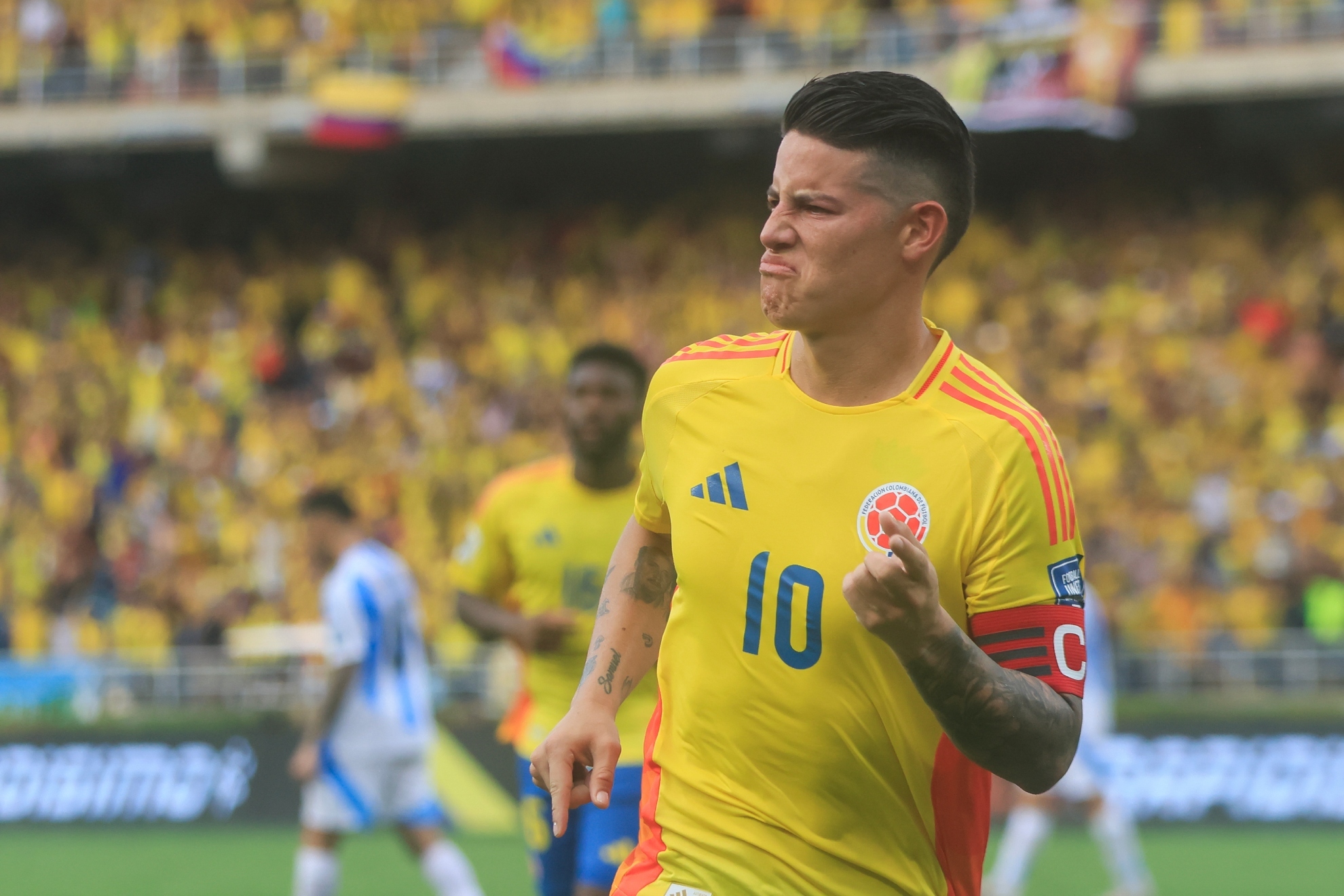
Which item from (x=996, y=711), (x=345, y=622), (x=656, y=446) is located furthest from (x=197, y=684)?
(x=996, y=711)

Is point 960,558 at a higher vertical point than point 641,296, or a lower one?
higher

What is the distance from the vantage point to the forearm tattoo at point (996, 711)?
281 cm

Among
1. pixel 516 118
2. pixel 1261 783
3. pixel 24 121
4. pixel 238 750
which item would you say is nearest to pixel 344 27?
pixel 516 118

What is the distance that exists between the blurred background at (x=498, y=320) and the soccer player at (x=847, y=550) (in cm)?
974

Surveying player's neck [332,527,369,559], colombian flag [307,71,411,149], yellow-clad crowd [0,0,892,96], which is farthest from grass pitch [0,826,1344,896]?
yellow-clad crowd [0,0,892,96]

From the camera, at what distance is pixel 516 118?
870 inches

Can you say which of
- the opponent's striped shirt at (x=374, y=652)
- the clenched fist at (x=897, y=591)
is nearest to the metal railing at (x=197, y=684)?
the opponent's striped shirt at (x=374, y=652)

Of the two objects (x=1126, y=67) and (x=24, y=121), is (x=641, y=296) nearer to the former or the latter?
(x=1126, y=67)

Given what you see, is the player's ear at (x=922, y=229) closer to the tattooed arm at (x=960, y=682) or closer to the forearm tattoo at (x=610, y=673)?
the tattooed arm at (x=960, y=682)

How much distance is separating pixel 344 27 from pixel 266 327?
13.5 feet

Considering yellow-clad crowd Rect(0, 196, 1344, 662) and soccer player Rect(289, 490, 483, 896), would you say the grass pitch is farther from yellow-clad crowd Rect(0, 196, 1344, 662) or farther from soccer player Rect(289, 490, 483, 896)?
soccer player Rect(289, 490, 483, 896)

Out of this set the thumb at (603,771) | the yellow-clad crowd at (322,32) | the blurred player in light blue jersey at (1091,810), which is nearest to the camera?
the thumb at (603,771)

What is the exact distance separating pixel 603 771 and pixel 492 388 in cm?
1781

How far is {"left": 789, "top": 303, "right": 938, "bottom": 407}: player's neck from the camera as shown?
128 inches
